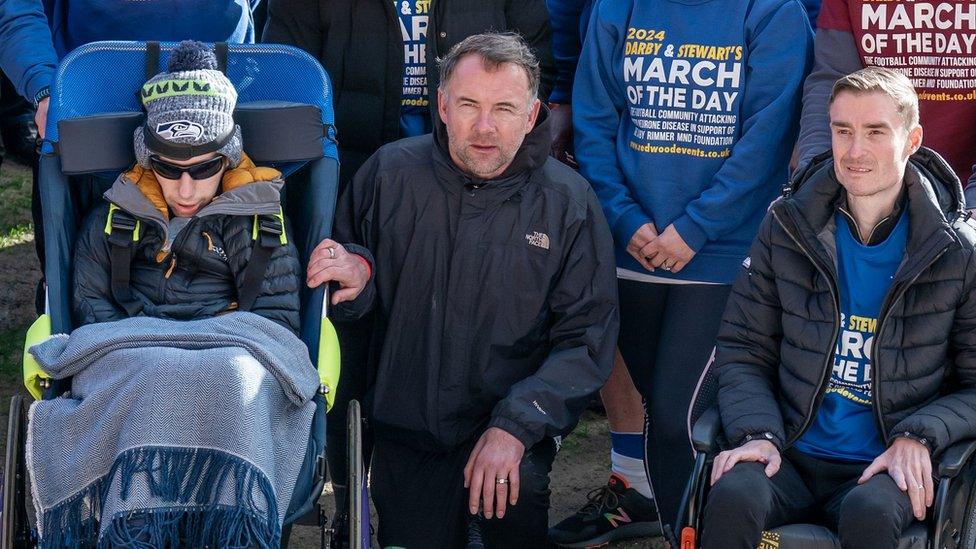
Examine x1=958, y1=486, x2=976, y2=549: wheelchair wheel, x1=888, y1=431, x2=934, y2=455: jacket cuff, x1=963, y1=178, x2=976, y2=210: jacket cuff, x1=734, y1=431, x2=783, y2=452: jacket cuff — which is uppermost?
x1=963, y1=178, x2=976, y2=210: jacket cuff

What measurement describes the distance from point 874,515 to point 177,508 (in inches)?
64.9

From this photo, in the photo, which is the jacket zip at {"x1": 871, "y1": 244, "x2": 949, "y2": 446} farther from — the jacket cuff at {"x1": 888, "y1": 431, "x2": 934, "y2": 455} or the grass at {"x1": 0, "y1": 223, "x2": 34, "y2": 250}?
the grass at {"x1": 0, "y1": 223, "x2": 34, "y2": 250}

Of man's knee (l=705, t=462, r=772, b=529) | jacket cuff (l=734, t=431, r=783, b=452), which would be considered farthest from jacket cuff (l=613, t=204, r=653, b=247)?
man's knee (l=705, t=462, r=772, b=529)

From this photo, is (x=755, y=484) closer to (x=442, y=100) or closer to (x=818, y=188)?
(x=818, y=188)

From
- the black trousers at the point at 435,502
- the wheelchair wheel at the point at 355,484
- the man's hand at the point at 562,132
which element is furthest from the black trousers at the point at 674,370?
the wheelchair wheel at the point at 355,484

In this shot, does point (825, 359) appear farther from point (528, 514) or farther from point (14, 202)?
point (14, 202)

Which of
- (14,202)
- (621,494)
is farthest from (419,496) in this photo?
(14,202)

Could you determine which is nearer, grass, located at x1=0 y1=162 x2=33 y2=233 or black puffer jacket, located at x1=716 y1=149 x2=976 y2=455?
black puffer jacket, located at x1=716 y1=149 x2=976 y2=455

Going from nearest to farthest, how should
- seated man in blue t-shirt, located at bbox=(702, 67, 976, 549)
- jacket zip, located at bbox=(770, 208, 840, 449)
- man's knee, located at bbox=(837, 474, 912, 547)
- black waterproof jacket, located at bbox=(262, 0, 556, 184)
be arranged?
man's knee, located at bbox=(837, 474, 912, 547), seated man in blue t-shirt, located at bbox=(702, 67, 976, 549), jacket zip, located at bbox=(770, 208, 840, 449), black waterproof jacket, located at bbox=(262, 0, 556, 184)

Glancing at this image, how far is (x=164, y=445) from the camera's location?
3121mm

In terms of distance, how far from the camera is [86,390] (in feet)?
10.8

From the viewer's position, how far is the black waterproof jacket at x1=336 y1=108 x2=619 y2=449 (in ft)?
12.9

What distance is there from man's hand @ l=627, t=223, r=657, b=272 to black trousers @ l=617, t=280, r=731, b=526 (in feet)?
0.36

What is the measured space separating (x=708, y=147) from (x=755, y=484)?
1.26 meters
